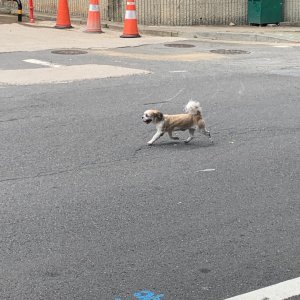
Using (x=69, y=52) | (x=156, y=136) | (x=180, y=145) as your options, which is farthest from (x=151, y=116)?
(x=69, y=52)

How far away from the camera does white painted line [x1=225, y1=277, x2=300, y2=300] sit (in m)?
4.21

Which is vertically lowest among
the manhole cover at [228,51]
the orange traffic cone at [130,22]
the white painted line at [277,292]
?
the white painted line at [277,292]

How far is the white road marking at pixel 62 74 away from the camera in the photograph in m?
11.6

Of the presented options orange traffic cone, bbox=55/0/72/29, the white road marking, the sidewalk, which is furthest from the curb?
the white road marking

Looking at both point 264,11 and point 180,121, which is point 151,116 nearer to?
point 180,121

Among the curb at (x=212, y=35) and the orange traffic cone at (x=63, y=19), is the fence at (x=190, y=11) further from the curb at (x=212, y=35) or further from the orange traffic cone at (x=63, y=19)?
the orange traffic cone at (x=63, y=19)

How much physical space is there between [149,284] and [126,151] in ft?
10.5

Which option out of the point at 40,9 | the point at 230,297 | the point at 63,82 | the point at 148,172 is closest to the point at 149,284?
the point at 230,297

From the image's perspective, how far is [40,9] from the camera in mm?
25891

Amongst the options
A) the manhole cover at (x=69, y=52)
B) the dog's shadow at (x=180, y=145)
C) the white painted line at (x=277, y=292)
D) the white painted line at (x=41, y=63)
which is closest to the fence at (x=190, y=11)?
the manhole cover at (x=69, y=52)

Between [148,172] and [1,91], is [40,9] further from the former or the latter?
[148,172]

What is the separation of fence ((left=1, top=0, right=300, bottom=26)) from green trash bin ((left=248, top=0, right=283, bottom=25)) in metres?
0.42

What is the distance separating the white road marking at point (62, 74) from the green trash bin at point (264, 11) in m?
9.32

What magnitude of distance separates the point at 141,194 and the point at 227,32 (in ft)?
45.7
